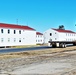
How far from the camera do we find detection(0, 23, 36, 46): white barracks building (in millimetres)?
64562

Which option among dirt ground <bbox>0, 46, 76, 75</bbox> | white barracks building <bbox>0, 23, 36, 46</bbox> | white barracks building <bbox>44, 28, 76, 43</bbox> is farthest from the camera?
white barracks building <bbox>44, 28, 76, 43</bbox>

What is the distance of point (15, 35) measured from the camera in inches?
2694

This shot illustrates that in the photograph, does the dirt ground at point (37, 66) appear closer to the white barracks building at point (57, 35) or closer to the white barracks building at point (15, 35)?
the white barracks building at point (15, 35)

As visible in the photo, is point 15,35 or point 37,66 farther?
point 15,35

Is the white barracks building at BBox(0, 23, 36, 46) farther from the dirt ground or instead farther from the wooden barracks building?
the dirt ground

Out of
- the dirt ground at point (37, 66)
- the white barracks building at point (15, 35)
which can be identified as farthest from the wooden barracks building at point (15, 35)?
the dirt ground at point (37, 66)

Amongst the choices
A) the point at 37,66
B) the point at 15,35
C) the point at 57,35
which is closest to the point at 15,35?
the point at 15,35

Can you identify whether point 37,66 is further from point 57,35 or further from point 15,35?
point 57,35

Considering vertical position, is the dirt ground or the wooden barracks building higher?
the wooden barracks building

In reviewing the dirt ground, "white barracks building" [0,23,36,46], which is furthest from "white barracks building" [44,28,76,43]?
the dirt ground

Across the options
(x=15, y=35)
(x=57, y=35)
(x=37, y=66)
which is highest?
(x=57, y=35)

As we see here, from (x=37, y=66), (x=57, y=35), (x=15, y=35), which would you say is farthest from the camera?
(x=57, y=35)

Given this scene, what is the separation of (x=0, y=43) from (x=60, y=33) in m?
47.1

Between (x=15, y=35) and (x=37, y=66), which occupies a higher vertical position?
(x=15, y=35)
